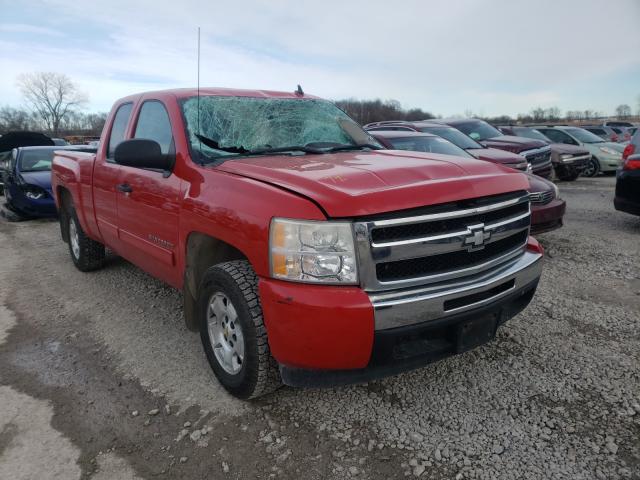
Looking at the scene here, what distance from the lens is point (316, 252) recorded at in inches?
85.7

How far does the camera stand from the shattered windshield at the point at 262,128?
3.19 metres

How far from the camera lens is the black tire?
14156 millimetres

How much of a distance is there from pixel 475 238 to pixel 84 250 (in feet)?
15.0

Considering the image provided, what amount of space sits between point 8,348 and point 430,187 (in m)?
3.42

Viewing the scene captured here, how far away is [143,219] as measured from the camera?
3.55 m

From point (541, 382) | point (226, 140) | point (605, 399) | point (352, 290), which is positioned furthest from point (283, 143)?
point (605, 399)

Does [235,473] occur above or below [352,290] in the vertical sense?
below

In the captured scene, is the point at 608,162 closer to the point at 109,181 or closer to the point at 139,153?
the point at 109,181

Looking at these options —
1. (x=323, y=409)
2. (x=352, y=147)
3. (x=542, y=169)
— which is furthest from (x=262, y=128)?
(x=542, y=169)

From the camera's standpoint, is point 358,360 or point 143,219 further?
point 143,219

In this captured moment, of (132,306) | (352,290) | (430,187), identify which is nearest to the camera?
(352,290)

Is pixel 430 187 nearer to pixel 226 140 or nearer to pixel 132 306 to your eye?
pixel 226 140

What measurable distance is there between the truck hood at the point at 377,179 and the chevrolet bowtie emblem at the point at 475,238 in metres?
0.17

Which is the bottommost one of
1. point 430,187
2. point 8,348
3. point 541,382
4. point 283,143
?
point 8,348
